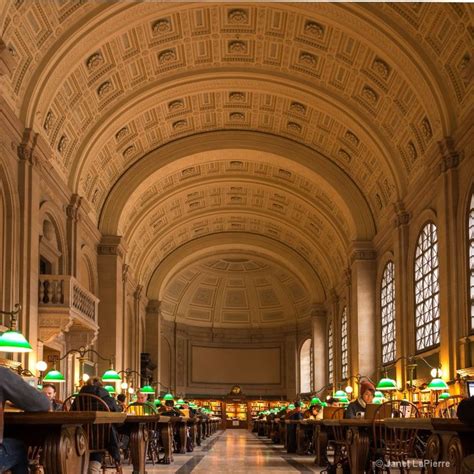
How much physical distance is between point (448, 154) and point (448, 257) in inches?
101

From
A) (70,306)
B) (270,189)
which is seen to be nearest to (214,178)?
(270,189)

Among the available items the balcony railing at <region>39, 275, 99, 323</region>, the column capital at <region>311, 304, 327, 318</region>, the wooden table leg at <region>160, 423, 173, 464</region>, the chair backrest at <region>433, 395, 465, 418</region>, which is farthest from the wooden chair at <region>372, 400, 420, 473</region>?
the column capital at <region>311, 304, 327, 318</region>

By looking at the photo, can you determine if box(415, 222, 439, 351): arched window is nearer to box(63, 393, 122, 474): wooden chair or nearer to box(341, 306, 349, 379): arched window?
box(341, 306, 349, 379): arched window

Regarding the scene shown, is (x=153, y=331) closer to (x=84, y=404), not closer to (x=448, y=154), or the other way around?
(x=448, y=154)

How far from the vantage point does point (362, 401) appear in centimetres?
1251

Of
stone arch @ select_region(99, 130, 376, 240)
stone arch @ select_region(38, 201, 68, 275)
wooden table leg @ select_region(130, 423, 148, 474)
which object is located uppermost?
stone arch @ select_region(99, 130, 376, 240)

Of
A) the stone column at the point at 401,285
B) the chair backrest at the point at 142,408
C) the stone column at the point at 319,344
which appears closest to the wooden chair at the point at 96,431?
the chair backrest at the point at 142,408

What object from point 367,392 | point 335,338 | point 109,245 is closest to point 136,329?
point 109,245

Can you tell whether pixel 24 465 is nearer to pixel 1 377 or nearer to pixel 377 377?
pixel 1 377

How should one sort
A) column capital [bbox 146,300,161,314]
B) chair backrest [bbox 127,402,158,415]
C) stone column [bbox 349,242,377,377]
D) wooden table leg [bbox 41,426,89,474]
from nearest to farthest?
wooden table leg [bbox 41,426,89,474] < chair backrest [bbox 127,402,158,415] < stone column [bbox 349,242,377,377] < column capital [bbox 146,300,161,314]

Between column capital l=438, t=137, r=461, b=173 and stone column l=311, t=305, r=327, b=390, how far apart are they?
78.8 feet

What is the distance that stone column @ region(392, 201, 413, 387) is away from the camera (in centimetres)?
2527

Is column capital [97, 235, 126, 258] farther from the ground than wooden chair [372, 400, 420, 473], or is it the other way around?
column capital [97, 235, 126, 258]

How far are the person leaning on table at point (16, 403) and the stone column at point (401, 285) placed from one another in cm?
2015
